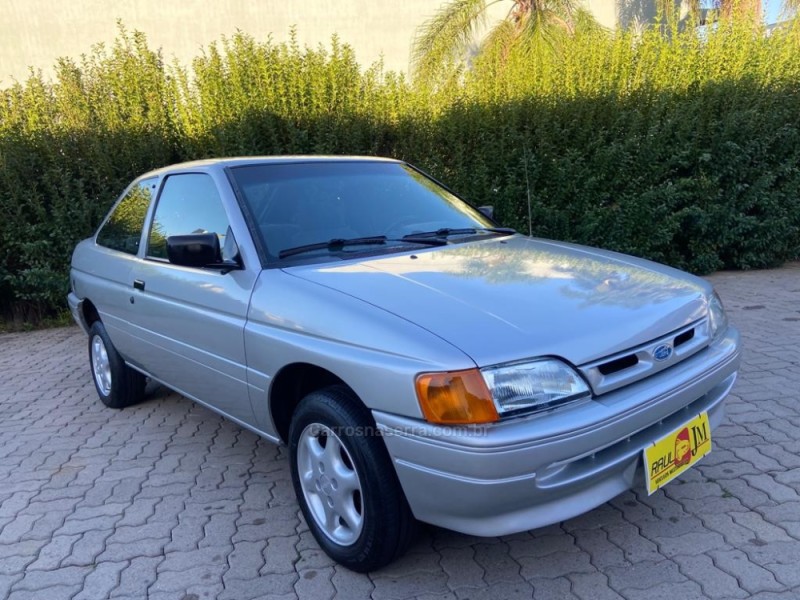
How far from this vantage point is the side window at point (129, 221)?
155 inches

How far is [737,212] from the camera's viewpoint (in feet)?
25.2

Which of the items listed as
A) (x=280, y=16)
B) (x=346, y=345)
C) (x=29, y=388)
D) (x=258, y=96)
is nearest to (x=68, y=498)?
(x=346, y=345)

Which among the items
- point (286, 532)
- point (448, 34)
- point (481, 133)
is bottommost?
point (286, 532)

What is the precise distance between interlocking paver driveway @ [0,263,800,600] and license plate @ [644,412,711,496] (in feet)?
1.28

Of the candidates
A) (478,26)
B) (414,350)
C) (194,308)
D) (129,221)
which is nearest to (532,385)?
(414,350)

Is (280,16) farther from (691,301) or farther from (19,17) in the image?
(691,301)

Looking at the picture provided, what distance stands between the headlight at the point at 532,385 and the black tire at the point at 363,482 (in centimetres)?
50

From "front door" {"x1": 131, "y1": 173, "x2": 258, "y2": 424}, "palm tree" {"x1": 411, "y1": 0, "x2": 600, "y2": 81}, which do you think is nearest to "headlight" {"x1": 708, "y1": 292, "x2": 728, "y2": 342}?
"front door" {"x1": 131, "y1": 173, "x2": 258, "y2": 424}

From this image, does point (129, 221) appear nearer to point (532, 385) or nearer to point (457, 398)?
point (457, 398)

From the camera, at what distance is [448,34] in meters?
11.5

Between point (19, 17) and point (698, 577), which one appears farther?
point (19, 17)

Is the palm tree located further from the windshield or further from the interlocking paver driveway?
the interlocking paver driveway

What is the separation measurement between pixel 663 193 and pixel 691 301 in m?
5.21

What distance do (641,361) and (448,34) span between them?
10.7 meters
